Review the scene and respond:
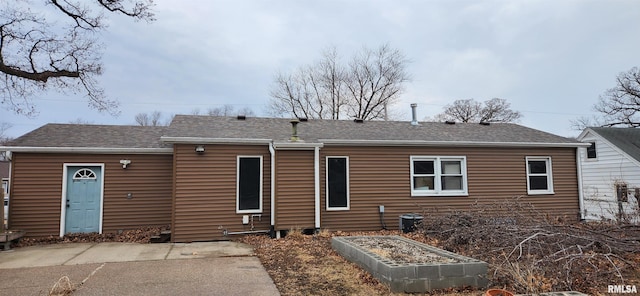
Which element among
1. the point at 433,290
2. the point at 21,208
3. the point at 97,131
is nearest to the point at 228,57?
the point at 97,131

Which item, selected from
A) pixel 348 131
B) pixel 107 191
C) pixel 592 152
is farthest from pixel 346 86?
pixel 107 191

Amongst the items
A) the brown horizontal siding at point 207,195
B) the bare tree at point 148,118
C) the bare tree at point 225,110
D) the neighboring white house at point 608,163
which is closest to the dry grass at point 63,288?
the brown horizontal siding at point 207,195

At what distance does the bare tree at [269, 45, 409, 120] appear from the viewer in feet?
91.7

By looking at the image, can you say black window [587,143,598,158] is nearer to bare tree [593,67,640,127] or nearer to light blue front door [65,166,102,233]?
bare tree [593,67,640,127]

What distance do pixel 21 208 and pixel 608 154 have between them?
22458mm

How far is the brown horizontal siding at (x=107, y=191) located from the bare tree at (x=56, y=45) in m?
4.90

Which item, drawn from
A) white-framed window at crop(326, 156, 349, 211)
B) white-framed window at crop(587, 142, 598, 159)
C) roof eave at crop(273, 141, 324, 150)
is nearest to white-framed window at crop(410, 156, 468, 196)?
white-framed window at crop(326, 156, 349, 211)

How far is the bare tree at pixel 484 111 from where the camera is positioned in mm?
36281

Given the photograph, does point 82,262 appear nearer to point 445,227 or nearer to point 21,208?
point 21,208

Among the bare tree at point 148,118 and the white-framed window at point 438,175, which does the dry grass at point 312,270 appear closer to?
the white-framed window at point 438,175

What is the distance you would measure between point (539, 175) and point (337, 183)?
6.93m

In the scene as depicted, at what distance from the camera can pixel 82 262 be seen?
658 cm

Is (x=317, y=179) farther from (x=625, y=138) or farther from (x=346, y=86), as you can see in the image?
(x=346, y=86)

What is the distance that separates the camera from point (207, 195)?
29.8 feet
